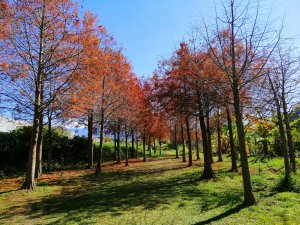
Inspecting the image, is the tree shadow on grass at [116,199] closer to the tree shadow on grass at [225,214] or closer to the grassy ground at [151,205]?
the grassy ground at [151,205]

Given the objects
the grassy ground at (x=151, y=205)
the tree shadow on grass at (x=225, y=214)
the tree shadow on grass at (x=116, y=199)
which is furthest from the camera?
the tree shadow on grass at (x=116, y=199)

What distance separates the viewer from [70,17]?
13.6 meters

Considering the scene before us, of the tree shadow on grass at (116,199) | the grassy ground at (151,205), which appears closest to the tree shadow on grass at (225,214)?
the grassy ground at (151,205)

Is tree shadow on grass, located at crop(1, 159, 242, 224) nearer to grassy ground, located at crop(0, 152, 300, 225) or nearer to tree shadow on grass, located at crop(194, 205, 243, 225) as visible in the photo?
grassy ground, located at crop(0, 152, 300, 225)

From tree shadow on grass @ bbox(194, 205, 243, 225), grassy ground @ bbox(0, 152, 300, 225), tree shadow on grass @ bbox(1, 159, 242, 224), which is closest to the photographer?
tree shadow on grass @ bbox(194, 205, 243, 225)

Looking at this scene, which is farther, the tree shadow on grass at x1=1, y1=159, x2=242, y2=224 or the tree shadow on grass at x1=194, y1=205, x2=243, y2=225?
the tree shadow on grass at x1=1, y1=159, x2=242, y2=224

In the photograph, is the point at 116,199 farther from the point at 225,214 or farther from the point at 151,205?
the point at 225,214

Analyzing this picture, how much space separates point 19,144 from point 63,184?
1230 cm

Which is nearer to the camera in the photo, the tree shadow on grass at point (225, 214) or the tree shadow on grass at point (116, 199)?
the tree shadow on grass at point (225, 214)

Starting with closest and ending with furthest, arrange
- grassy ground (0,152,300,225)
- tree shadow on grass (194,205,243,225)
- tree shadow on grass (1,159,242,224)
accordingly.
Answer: tree shadow on grass (194,205,243,225) < grassy ground (0,152,300,225) < tree shadow on grass (1,159,242,224)

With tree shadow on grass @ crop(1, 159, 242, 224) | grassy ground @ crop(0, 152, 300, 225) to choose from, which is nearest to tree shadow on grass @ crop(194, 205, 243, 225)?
grassy ground @ crop(0, 152, 300, 225)

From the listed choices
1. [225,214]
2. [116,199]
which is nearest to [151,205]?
[116,199]

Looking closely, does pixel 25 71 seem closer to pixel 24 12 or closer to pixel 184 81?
pixel 24 12

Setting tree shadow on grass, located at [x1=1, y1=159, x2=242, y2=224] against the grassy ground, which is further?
tree shadow on grass, located at [x1=1, y1=159, x2=242, y2=224]
